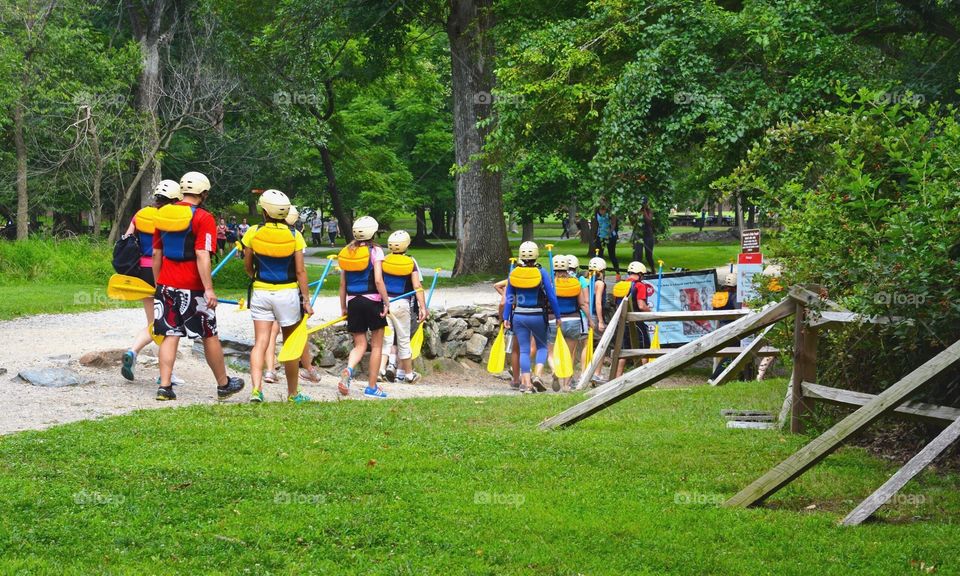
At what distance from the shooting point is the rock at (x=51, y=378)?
10.6 metres

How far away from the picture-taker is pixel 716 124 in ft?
58.1

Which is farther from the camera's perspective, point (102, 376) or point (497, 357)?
point (497, 357)

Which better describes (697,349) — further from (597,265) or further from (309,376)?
(597,265)

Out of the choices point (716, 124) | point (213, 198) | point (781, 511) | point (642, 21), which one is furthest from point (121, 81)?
point (781, 511)

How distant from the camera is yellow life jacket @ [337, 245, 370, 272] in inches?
468

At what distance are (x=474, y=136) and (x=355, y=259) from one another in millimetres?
13829

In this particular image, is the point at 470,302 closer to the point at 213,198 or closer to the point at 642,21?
the point at 642,21

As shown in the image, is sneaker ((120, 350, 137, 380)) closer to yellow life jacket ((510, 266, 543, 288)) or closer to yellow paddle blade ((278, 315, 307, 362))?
yellow paddle blade ((278, 315, 307, 362))

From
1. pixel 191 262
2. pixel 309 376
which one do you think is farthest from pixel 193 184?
pixel 309 376

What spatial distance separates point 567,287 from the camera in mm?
15227

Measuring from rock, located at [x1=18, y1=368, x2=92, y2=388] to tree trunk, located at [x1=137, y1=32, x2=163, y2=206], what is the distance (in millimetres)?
18735

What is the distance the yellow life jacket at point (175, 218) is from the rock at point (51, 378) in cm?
212

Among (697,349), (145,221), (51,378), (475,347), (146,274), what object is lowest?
(475,347)

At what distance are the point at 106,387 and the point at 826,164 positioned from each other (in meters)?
10.6
